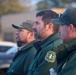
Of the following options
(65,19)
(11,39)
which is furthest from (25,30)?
(11,39)

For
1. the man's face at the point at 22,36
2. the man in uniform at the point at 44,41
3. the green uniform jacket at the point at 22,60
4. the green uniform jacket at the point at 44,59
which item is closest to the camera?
the green uniform jacket at the point at 44,59

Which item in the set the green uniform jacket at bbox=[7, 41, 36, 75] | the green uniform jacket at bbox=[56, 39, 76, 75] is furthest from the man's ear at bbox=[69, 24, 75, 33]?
the green uniform jacket at bbox=[7, 41, 36, 75]

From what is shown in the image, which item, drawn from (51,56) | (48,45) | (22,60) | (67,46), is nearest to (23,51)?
(22,60)

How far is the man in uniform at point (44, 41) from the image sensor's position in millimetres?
5047

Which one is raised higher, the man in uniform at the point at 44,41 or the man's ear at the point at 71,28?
the man's ear at the point at 71,28

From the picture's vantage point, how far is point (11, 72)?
6180mm

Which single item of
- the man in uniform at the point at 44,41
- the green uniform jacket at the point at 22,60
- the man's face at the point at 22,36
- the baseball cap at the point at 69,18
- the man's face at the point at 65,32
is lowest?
the green uniform jacket at the point at 22,60

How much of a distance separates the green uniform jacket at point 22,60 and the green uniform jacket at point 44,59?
1.13ft

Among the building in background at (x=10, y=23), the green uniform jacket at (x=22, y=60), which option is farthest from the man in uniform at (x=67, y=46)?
→ the building in background at (x=10, y=23)

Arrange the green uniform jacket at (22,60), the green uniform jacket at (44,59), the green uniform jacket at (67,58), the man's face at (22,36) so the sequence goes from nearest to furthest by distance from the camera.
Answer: the green uniform jacket at (67,58)
the green uniform jacket at (44,59)
the green uniform jacket at (22,60)
the man's face at (22,36)

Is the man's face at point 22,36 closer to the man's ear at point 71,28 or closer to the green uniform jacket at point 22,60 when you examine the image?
the green uniform jacket at point 22,60

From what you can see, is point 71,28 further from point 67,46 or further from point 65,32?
point 67,46

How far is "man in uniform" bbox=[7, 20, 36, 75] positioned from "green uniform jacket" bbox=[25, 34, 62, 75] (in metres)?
0.37

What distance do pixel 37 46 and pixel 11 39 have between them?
1479 inches
